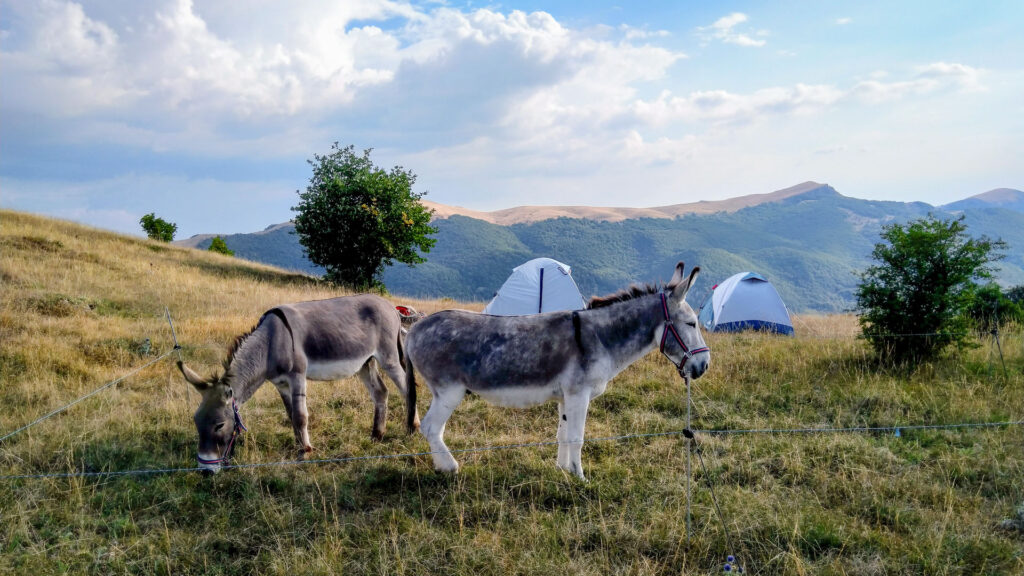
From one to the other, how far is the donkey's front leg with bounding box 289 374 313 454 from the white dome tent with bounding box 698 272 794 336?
13.3 meters

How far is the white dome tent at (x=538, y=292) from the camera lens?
16.6 metres

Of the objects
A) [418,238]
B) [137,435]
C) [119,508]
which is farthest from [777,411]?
[418,238]

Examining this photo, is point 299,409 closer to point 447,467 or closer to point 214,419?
point 214,419

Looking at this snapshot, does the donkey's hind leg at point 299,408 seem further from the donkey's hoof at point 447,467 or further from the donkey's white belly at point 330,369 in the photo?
the donkey's hoof at point 447,467

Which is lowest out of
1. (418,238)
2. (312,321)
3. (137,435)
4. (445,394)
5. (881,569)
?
(881,569)

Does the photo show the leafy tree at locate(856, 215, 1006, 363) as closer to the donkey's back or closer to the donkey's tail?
the donkey's tail

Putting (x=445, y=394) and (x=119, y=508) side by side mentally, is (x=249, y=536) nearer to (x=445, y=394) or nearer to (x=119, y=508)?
(x=119, y=508)

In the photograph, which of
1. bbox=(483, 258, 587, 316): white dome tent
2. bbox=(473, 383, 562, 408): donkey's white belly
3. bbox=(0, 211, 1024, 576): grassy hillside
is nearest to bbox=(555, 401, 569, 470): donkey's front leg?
bbox=(0, 211, 1024, 576): grassy hillside

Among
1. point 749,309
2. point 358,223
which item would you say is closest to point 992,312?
point 749,309

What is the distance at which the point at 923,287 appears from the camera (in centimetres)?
1002

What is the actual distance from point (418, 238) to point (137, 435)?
828 inches

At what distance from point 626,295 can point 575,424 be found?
157 centimetres

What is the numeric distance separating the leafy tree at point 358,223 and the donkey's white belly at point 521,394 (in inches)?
863

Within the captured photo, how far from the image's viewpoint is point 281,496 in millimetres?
5707
